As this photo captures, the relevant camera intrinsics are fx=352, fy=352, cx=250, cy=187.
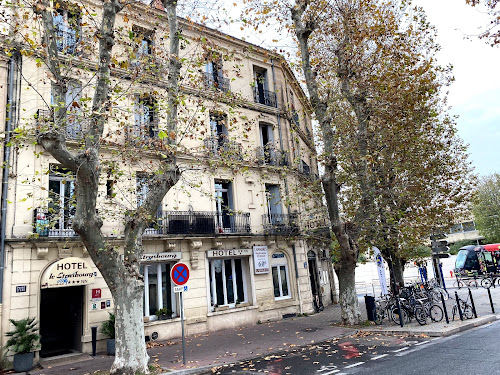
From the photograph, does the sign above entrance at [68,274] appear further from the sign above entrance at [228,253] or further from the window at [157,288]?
the sign above entrance at [228,253]

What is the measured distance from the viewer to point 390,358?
27.6ft

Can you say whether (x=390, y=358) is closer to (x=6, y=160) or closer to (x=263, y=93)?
(x=6, y=160)

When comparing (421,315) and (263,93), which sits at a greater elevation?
(263,93)

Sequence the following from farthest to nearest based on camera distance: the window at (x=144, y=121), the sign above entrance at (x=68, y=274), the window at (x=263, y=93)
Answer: the window at (x=263, y=93), the window at (x=144, y=121), the sign above entrance at (x=68, y=274)

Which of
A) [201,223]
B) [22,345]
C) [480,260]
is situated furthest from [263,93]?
[480,260]

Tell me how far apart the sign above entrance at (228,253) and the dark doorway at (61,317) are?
206 inches

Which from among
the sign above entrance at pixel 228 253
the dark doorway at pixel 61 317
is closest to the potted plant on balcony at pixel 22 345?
the dark doorway at pixel 61 317

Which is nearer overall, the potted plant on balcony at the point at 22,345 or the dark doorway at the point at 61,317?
the potted plant on balcony at the point at 22,345

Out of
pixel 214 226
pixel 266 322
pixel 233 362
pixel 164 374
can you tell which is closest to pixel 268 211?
pixel 214 226

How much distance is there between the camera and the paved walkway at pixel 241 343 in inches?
376

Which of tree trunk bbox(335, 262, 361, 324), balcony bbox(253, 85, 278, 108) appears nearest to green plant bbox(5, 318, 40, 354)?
tree trunk bbox(335, 262, 361, 324)

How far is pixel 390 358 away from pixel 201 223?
912 centimetres

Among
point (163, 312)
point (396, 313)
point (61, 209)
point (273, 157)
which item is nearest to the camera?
point (61, 209)

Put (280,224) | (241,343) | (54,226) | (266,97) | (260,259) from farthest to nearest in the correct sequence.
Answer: (266,97), (280,224), (260,259), (54,226), (241,343)
